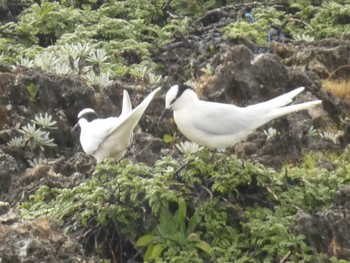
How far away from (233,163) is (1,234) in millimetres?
2345

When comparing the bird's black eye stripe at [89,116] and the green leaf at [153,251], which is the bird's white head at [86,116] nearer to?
the bird's black eye stripe at [89,116]

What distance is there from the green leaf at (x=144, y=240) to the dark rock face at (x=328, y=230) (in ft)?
3.76

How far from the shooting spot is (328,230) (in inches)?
407

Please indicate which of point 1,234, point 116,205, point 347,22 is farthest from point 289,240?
point 347,22

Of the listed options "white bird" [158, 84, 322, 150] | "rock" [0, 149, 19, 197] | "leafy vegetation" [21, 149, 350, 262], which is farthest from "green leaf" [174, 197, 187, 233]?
"rock" [0, 149, 19, 197]

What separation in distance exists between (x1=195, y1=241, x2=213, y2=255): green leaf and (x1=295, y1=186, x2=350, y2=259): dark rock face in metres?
0.70

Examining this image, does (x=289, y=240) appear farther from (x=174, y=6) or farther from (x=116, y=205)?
(x=174, y=6)

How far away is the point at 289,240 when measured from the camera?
10.4 metres

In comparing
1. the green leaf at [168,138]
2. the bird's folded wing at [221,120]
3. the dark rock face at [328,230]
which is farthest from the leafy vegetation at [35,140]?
the dark rock face at [328,230]

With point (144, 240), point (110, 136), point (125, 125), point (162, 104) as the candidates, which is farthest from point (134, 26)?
point (144, 240)

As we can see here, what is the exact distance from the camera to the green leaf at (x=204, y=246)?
1041 centimetres

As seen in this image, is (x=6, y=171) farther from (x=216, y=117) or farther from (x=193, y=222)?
(x=193, y=222)

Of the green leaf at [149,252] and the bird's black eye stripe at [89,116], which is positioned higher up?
the green leaf at [149,252]

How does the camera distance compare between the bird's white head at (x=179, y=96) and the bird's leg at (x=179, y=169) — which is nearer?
the bird's leg at (x=179, y=169)
